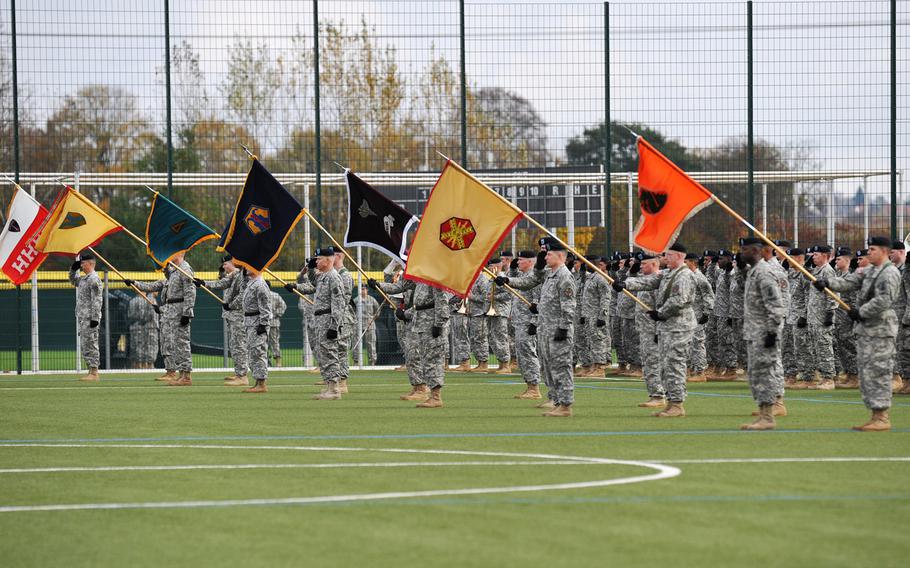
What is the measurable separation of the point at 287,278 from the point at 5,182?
20.2 feet

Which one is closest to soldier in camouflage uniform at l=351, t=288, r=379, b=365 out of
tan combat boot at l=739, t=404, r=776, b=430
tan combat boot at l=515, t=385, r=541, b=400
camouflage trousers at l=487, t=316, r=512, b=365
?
camouflage trousers at l=487, t=316, r=512, b=365

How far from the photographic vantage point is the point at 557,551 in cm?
756

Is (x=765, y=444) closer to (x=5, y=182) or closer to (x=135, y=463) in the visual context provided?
(x=135, y=463)

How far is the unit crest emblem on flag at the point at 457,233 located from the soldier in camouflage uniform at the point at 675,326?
1.87 m

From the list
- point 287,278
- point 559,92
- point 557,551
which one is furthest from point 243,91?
point 557,551

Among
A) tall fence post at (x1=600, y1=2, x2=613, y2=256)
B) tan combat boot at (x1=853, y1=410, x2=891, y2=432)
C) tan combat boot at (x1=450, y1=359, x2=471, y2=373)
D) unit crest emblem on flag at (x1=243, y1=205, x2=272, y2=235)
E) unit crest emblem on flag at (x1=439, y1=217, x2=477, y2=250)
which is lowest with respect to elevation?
tan combat boot at (x1=450, y1=359, x2=471, y2=373)

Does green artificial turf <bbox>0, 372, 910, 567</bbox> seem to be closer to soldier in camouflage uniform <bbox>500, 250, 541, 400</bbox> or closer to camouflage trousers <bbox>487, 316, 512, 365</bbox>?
soldier in camouflage uniform <bbox>500, 250, 541, 400</bbox>

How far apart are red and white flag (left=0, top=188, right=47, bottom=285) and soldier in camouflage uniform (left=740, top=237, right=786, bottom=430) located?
46.7 feet

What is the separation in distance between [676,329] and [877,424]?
2.95m

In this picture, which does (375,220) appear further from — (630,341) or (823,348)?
(630,341)

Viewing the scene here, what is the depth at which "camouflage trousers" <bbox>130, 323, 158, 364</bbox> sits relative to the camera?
2931cm

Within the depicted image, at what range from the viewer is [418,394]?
790 inches

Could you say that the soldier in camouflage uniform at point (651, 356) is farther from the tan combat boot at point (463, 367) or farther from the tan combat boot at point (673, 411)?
the tan combat boot at point (463, 367)

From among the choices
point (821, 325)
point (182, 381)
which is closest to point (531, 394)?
point (821, 325)
